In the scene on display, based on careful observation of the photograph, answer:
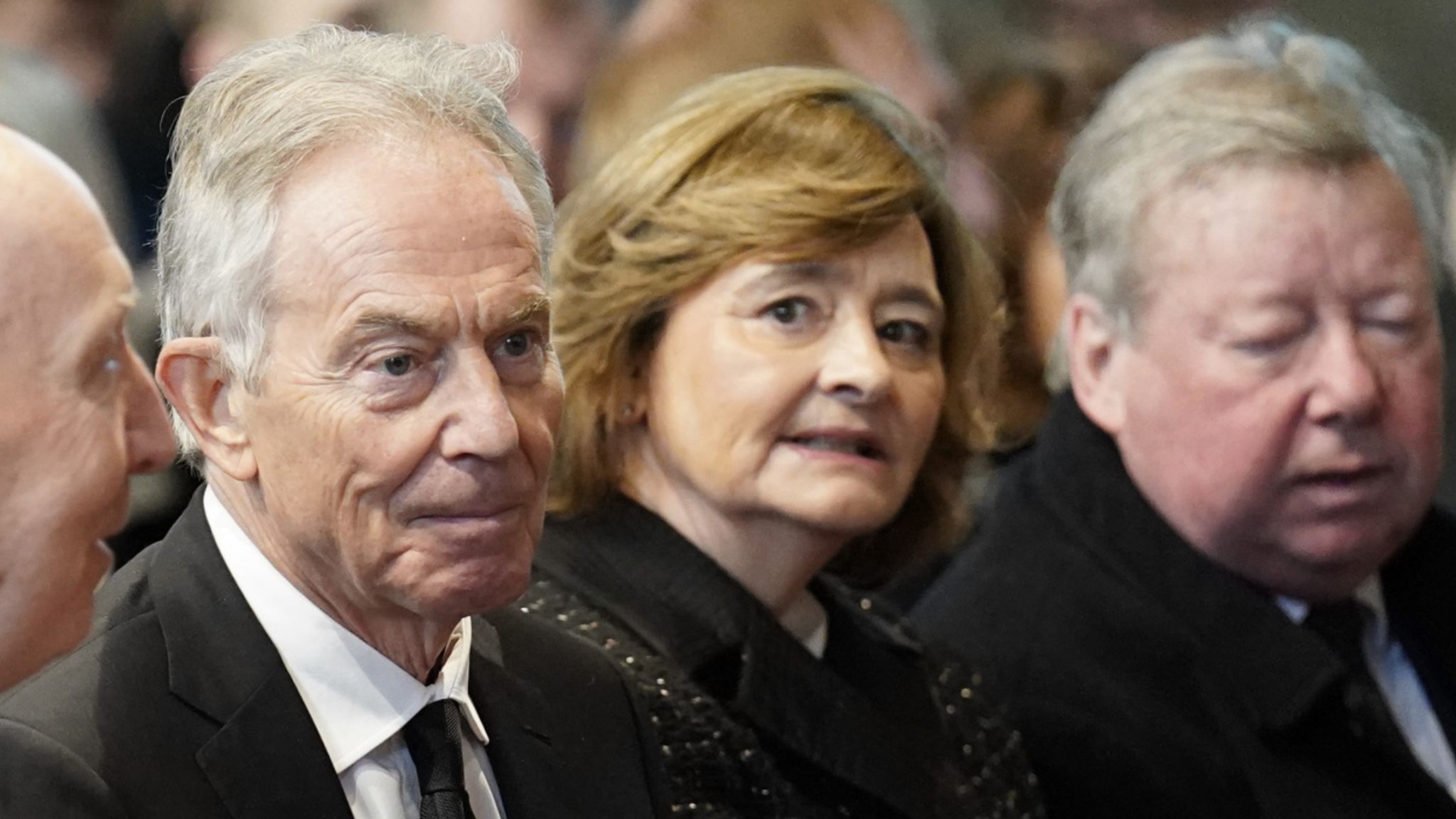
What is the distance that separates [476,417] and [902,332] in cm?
104

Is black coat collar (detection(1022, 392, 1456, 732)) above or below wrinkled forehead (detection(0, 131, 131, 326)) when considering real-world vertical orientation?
below

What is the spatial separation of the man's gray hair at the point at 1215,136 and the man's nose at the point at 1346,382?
0.25 m

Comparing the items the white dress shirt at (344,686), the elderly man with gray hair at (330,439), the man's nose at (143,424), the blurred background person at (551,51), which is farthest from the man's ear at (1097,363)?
the man's nose at (143,424)

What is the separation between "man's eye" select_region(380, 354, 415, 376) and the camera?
1.89 m

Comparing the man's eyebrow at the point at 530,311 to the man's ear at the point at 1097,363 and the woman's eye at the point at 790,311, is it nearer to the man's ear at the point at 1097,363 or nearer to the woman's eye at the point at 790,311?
the woman's eye at the point at 790,311

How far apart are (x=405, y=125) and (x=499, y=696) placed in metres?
0.61

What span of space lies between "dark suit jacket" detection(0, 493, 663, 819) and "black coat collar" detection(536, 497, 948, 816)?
500mm

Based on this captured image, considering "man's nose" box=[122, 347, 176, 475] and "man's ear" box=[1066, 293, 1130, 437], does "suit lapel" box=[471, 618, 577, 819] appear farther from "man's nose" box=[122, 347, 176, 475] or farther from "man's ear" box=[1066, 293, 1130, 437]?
"man's ear" box=[1066, 293, 1130, 437]

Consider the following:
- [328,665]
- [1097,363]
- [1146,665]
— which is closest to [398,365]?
[328,665]

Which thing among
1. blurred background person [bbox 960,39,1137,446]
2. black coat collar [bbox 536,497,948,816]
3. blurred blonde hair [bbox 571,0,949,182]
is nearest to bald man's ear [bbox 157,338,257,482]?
black coat collar [bbox 536,497,948,816]

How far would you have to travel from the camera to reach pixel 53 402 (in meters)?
1.64

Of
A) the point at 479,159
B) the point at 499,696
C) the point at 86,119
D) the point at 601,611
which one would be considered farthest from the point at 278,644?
the point at 86,119

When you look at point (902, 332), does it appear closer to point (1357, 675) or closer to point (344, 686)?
point (1357, 675)

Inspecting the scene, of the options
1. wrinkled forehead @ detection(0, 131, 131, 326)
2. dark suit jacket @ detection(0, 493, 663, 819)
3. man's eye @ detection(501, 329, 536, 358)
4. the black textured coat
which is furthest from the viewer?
the black textured coat
